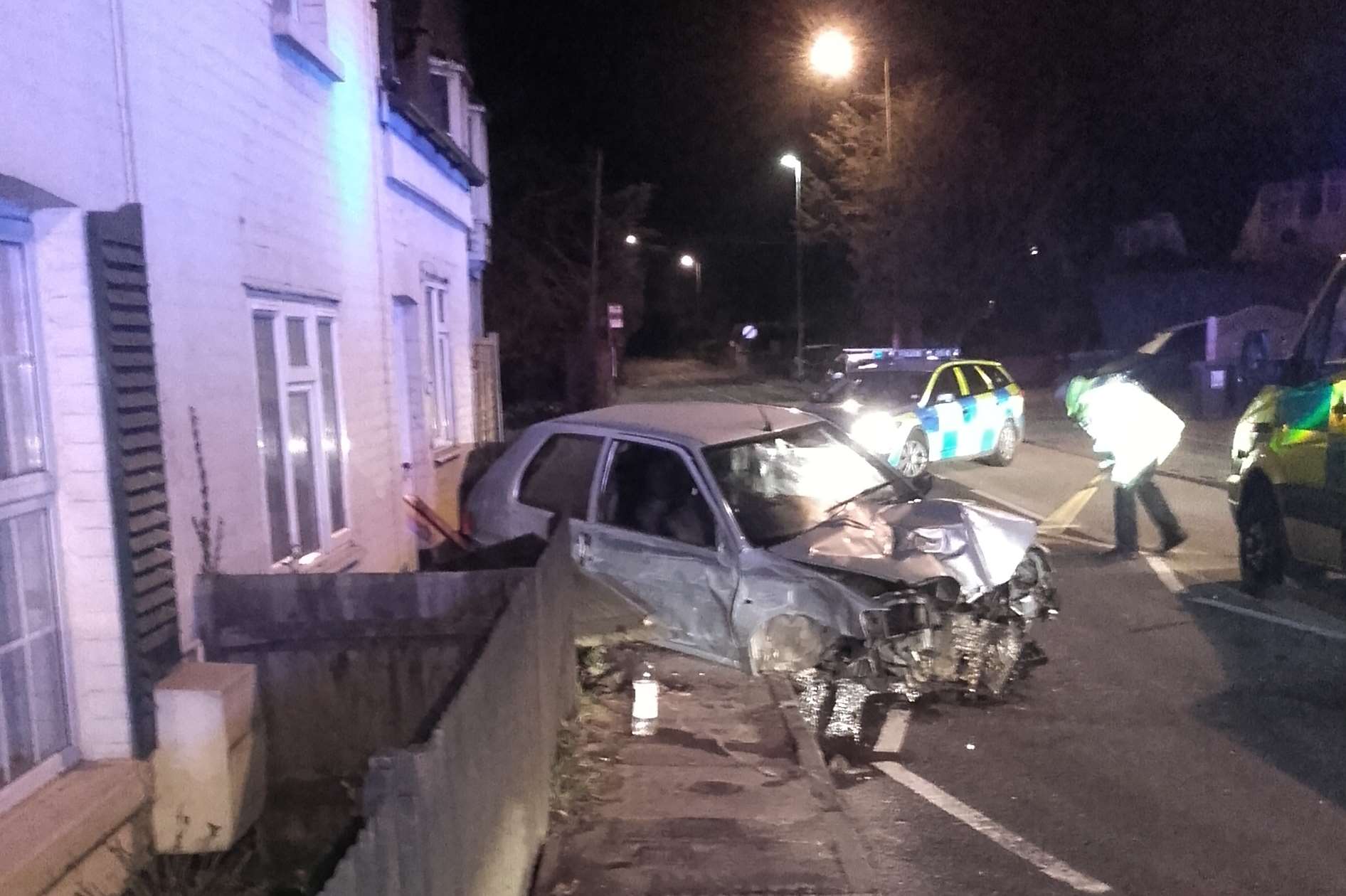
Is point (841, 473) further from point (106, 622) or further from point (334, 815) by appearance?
point (106, 622)

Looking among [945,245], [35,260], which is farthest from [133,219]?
[945,245]

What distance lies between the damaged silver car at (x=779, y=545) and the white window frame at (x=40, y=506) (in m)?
2.95

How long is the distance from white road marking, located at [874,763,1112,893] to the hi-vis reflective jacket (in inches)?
207

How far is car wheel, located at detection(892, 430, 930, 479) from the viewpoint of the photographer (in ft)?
47.4

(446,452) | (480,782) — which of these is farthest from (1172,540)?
(480,782)

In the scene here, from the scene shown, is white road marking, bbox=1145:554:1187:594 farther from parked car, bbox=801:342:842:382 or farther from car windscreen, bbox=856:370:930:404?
parked car, bbox=801:342:842:382

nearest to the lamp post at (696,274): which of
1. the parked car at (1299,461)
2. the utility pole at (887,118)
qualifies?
the utility pole at (887,118)

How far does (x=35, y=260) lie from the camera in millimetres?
4008

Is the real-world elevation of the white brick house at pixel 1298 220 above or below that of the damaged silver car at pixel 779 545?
above

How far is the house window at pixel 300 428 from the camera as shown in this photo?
620 centimetres

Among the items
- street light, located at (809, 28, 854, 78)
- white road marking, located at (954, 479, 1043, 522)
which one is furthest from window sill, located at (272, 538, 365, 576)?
street light, located at (809, 28, 854, 78)

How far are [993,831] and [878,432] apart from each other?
977 centimetres

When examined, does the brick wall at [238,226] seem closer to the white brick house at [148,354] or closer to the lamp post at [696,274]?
the white brick house at [148,354]

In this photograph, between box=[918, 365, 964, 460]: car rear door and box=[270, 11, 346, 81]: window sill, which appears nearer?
box=[270, 11, 346, 81]: window sill
